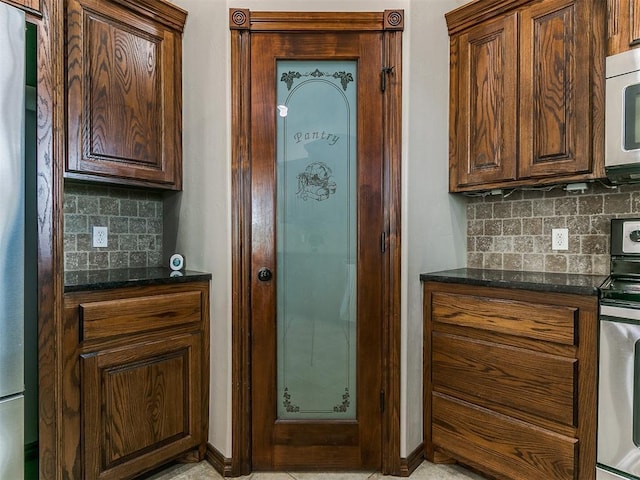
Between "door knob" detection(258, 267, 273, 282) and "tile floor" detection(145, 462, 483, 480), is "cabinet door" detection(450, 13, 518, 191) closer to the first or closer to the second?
"door knob" detection(258, 267, 273, 282)

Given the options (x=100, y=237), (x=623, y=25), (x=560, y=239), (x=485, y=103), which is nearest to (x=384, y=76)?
(x=485, y=103)

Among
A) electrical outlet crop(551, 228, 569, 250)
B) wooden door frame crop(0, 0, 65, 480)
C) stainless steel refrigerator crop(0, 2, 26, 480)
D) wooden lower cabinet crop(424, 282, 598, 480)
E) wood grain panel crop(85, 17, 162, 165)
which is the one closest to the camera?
stainless steel refrigerator crop(0, 2, 26, 480)

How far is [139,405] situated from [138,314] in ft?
1.39

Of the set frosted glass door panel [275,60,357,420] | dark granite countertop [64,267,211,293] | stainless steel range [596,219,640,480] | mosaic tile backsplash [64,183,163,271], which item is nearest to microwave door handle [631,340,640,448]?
stainless steel range [596,219,640,480]

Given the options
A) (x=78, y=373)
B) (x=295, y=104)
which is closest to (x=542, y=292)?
(x=295, y=104)

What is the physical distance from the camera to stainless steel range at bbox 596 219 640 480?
1.42 meters

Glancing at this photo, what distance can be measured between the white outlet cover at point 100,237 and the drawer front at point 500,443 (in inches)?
77.7

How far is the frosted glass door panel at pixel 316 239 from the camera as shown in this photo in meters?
1.93

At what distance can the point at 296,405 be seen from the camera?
6.44ft

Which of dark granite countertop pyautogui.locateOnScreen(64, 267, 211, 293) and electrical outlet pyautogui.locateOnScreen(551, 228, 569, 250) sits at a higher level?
electrical outlet pyautogui.locateOnScreen(551, 228, 569, 250)

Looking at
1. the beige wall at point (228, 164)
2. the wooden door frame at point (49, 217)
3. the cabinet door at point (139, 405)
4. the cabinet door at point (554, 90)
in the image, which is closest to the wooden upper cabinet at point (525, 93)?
the cabinet door at point (554, 90)

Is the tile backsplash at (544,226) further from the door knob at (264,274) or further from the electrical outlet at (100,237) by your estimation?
the electrical outlet at (100,237)

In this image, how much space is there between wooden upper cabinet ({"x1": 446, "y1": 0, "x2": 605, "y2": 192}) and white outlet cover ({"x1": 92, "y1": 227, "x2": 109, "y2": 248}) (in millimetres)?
1955

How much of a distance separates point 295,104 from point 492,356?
60.2 inches
